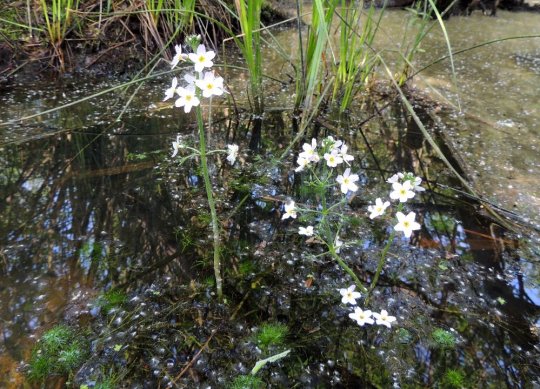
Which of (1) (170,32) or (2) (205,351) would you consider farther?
(1) (170,32)

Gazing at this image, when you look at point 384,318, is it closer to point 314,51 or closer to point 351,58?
point 314,51

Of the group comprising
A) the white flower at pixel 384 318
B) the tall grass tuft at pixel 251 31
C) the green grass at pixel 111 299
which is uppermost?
the tall grass tuft at pixel 251 31

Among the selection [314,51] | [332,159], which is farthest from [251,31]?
[332,159]

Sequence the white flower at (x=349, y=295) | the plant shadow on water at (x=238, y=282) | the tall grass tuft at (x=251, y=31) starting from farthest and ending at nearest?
the tall grass tuft at (x=251, y=31), the white flower at (x=349, y=295), the plant shadow on water at (x=238, y=282)

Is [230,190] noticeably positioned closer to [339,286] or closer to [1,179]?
[339,286]

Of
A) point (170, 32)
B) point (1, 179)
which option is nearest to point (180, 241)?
point (1, 179)

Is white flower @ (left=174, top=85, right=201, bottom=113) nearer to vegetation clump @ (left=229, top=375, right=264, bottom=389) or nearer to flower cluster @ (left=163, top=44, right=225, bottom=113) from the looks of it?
flower cluster @ (left=163, top=44, right=225, bottom=113)

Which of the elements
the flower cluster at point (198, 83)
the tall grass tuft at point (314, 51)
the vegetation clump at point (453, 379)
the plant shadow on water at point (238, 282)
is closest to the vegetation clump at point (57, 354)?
the plant shadow on water at point (238, 282)

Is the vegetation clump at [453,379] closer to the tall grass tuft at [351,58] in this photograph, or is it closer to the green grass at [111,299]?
the green grass at [111,299]
